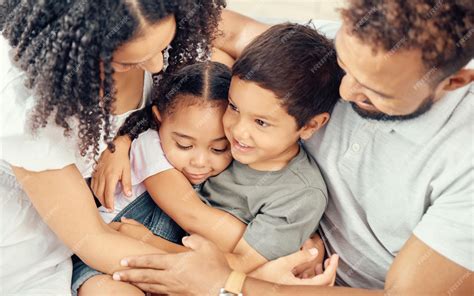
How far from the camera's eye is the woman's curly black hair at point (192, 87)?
1.40m

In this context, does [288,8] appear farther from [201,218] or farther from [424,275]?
[424,275]

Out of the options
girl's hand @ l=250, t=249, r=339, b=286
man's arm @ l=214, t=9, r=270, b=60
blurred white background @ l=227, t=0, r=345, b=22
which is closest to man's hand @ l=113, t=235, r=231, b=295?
girl's hand @ l=250, t=249, r=339, b=286

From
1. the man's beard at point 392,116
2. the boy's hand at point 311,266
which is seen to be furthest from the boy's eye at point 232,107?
the boy's hand at point 311,266

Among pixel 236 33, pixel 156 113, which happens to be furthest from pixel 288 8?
pixel 156 113

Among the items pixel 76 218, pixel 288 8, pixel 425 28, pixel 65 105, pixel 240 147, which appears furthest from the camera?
pixel 288 8

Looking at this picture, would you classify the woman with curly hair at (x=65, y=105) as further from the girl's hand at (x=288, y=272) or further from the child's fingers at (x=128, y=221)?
the girl's hand at (x=288, y=272)

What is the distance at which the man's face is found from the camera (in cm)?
104

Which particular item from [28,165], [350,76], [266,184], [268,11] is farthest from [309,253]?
[268,11]

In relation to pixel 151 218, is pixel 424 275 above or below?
above

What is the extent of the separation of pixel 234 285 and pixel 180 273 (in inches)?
4.5

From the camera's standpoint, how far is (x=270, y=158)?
1.40m

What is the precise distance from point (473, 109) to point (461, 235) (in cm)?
23

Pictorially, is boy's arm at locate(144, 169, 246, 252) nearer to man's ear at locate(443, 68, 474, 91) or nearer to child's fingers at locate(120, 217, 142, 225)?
child's fingers at locate(120, 217, 142, 225)


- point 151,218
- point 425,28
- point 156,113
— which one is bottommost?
point 151,218
